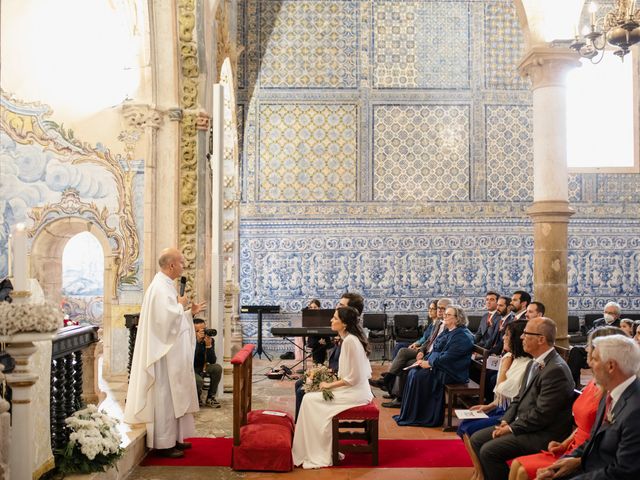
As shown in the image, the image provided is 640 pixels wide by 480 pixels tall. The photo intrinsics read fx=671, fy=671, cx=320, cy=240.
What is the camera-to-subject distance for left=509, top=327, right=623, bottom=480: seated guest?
427 cm

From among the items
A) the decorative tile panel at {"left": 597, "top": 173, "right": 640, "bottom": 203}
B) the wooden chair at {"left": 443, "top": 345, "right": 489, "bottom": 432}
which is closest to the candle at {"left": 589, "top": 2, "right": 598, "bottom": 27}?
the wooden chair at {"left": 443, "top": 345, "right": 489, "bottom": 432}

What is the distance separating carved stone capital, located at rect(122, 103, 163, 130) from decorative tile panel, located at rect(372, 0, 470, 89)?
7.36m

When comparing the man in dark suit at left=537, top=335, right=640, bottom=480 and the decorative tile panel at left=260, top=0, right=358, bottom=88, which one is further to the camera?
the decorative tile panel at left=260, top=0, right=358, bottom=88

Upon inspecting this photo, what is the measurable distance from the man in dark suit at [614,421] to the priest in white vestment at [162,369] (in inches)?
132

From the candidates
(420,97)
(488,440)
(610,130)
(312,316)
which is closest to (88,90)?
(312,316)

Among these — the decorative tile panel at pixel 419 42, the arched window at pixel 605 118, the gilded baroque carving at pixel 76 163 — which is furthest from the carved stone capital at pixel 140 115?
the arched window at pixel 605 118

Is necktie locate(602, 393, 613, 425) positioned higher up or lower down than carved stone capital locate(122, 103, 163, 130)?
lower down

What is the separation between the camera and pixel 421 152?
14.6 meters

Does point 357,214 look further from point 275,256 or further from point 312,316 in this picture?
point 312,316

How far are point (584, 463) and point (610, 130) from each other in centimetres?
1241

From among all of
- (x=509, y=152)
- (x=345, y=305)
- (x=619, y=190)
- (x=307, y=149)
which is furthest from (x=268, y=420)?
(x=619, y=190)

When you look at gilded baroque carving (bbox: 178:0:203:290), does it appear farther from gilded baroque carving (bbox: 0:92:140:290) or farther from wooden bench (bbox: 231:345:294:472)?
wooden bench (bbox: 231:345:294:472)

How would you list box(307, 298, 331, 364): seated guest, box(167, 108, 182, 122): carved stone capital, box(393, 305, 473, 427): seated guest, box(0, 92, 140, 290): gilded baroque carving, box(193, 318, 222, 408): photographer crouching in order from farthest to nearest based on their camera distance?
box(307, 298, 331, 364): seated guest
box(167, 108, 182, 122): carved stone capital
box(193, 318, 222, 408): photographer crouching
box(0, 92, 140, 290): gilded baroque carving
box(393, 305, 473, 427): seated guest

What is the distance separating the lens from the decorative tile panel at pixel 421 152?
1452 cm
